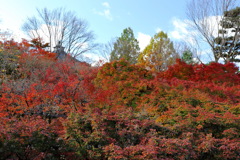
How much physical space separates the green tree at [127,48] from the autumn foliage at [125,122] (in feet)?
50.7

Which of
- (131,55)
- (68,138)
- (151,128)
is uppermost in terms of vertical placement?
(131,55)

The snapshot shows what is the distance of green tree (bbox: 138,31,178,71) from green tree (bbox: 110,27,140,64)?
9.97ft

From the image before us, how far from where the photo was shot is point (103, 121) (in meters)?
4.41

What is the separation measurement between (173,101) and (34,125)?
4.51 m

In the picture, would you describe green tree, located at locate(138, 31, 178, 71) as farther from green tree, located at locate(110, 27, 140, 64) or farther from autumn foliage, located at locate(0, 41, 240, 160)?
autumn foliage, located at locate(0, 41, 240, 160)

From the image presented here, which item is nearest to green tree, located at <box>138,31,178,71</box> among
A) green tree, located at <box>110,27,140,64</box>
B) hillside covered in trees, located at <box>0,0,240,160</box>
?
green tree, located at <box>110,27,140,64</box>

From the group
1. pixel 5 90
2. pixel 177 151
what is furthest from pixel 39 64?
pixel 177 151

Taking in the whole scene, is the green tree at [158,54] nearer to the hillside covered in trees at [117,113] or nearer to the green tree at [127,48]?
the green tree at [127,48]

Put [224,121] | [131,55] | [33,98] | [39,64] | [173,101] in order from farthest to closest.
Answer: [131,55]
[39,64]
[33,98]
[173,101]
[224,121]

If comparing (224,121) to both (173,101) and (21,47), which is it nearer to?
(173,101)

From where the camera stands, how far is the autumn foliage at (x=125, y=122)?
3.73m

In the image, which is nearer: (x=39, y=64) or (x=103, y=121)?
(x=103, y=121)

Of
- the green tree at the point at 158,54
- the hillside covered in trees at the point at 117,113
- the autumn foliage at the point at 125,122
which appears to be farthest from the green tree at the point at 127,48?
the autumn foliage at the point at 125,122

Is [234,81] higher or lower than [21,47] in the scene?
lower
